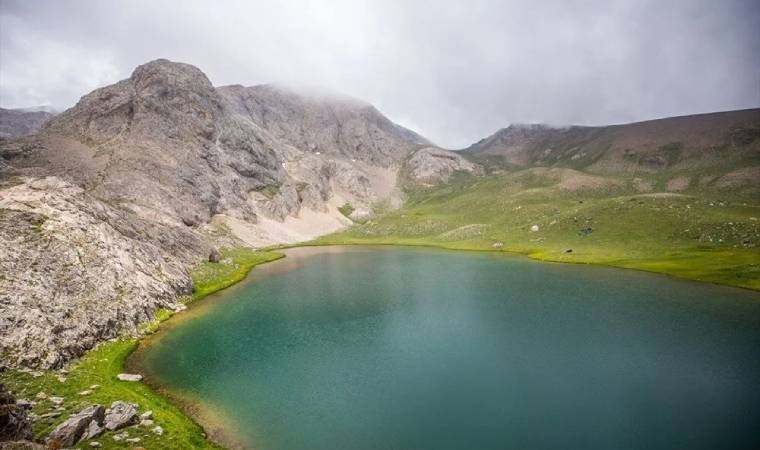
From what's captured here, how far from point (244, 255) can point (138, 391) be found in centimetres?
9046

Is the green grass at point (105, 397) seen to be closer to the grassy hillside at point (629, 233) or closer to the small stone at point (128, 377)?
the small stone at point (128, 377)

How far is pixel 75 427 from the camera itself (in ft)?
82.5

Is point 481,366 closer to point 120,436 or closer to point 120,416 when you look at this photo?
point 120,436

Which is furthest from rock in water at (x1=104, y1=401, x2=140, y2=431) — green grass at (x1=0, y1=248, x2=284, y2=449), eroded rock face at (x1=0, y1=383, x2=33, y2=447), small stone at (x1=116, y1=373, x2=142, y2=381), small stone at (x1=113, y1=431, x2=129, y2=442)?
small stone at (x1=116, y1=373, x2=142, y2=381)

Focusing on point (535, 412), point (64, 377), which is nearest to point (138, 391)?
point (64, 377)

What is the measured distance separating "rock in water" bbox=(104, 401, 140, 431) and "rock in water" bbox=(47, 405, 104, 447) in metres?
0.62

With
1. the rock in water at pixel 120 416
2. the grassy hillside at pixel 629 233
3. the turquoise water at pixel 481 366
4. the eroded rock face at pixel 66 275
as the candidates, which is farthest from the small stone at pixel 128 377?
the grassy hillside at pixel 629 233

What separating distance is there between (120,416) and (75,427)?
3314mm

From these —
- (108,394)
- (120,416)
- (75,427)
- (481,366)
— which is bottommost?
(481,366)

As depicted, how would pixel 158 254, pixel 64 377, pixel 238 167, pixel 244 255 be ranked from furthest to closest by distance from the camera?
1. pixel 238 167
2. pixel 244 255
3. pixel 158 254
4. pixel 64 377

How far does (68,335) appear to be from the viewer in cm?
4166

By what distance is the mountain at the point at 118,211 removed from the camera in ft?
141

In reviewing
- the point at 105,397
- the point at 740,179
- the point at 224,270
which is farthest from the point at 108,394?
the point at 740,179

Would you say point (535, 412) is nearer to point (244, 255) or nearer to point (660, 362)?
point (660, 362)
